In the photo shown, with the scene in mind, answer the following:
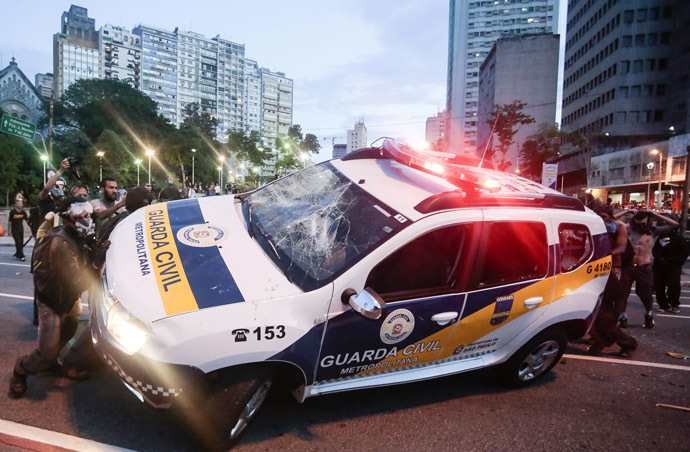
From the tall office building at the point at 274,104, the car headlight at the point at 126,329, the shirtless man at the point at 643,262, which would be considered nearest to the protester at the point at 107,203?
the car headlight at the point at 126,329

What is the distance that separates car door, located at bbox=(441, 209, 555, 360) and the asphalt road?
530 millimetres

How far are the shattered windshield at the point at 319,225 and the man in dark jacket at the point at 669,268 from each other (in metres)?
6.36

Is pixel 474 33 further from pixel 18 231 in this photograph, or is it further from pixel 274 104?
pixel 18 231

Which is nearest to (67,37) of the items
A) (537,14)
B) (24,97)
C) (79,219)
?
(24,97)

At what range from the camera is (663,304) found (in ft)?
25.0

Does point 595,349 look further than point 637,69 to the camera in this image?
No

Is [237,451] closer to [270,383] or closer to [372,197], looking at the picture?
[270,383]

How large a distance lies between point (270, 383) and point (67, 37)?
522 ft

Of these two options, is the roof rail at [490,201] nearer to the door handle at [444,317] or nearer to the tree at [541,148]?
the door handle at [444,317]

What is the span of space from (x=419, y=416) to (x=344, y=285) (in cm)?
141

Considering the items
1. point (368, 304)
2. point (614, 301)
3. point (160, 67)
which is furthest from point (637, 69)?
point (160, 67)

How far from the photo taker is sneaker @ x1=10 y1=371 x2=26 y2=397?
331cm

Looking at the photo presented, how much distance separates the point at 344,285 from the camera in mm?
2809

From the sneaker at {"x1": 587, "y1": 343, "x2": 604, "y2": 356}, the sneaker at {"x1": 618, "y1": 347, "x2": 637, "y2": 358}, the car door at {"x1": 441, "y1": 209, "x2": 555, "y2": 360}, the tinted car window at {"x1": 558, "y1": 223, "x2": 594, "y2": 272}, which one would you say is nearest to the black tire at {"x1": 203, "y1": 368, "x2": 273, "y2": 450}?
the car door at {"x1": 441, "y1": 209, "x2": 555, "y2": 360}
